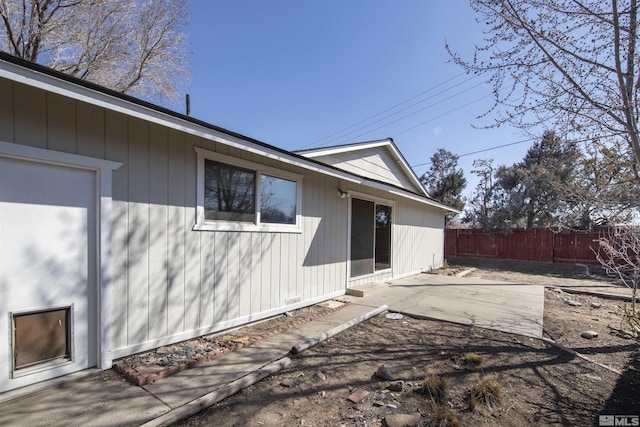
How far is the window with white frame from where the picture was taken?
12.9ft

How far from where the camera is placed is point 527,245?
16.5 m

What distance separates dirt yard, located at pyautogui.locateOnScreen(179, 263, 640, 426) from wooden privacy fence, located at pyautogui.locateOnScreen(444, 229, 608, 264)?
508 inches

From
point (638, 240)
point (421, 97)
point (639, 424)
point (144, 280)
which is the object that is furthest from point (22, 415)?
point (421, 97)

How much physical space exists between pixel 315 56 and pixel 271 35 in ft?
6.67

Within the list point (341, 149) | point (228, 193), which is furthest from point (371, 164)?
point (228, 193)

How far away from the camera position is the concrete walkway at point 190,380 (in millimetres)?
2234

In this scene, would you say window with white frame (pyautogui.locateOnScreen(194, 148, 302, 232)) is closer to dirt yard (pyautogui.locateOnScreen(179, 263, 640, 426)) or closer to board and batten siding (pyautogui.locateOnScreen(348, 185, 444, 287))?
dirt yard (pyautogui.locateOnScreen(179, 263, 640, 426))

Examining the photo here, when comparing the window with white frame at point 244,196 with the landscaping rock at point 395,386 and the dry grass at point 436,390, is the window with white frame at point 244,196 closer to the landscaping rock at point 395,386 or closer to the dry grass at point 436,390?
the landscaping rock at point 395,386

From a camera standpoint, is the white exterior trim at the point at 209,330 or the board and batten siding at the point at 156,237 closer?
the board and batten siding at the point at 156,237

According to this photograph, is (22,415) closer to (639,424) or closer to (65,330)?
(65,330)

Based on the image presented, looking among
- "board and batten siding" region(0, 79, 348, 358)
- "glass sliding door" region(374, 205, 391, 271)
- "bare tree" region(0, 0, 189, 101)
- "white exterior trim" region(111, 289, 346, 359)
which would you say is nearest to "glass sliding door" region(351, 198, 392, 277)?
"glass sliding door" region(374, 205, 391, 271)

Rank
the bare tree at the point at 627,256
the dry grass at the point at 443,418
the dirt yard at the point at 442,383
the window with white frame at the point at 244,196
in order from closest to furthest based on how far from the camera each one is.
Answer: the dry grass at the point at 443,418 < the dirt yard at the point at 442,383 < the bare tree at the point at 627,256 < the window with white frame at the point at 244,196

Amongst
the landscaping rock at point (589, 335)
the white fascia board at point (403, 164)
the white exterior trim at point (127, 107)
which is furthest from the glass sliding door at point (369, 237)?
the landscaping rock at point (589, 335)

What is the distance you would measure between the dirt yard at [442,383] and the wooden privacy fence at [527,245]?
12.9 metres
